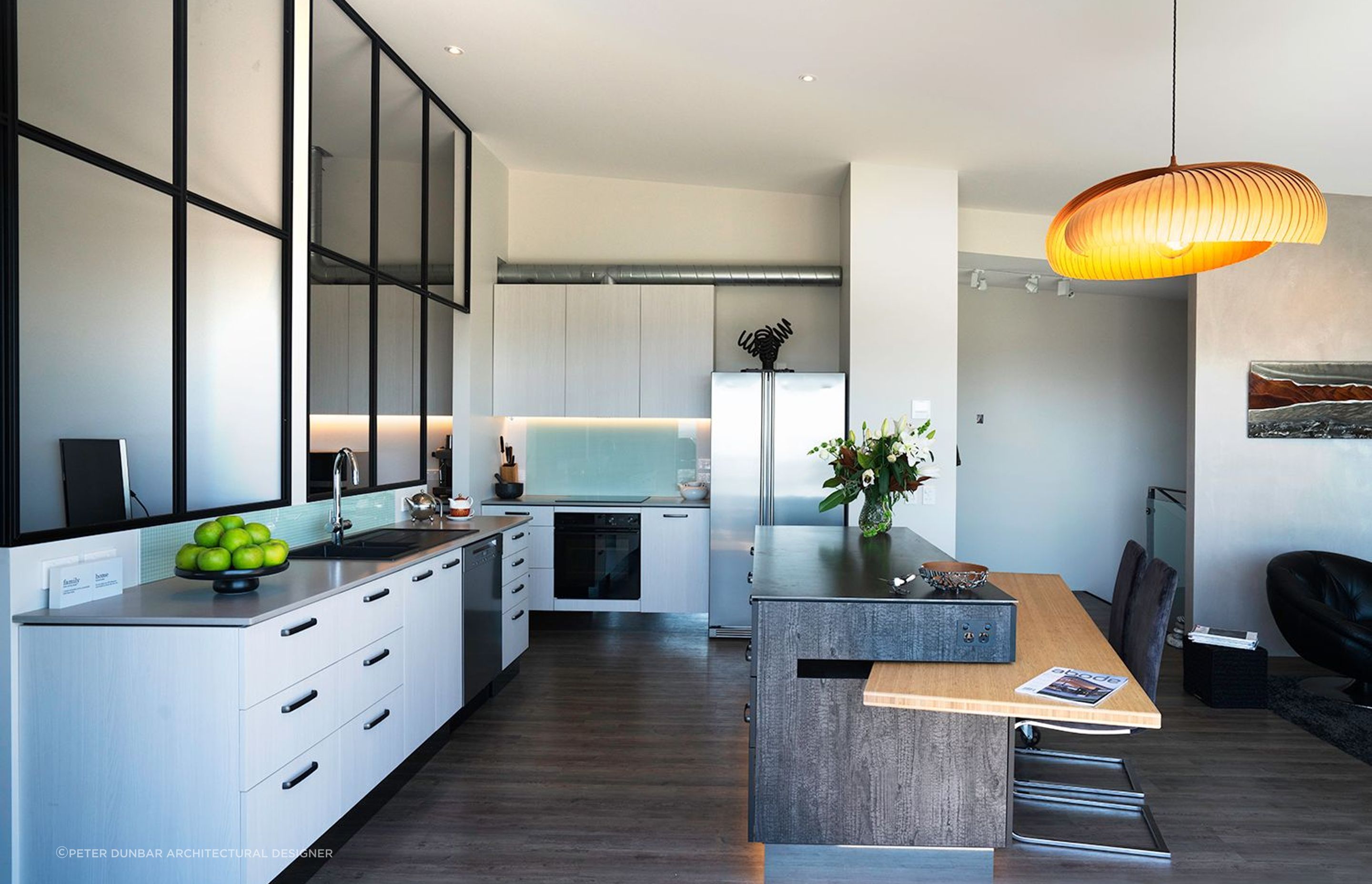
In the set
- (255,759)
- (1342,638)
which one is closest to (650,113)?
(255,759)

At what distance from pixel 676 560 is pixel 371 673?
10.8ft

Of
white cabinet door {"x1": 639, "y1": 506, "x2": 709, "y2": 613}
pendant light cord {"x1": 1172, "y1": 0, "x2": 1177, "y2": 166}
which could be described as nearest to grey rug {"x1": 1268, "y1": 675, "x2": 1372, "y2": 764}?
pendant light cord {"x1": 1172, "y1": 0, "x2": 1177, "y2": 166}

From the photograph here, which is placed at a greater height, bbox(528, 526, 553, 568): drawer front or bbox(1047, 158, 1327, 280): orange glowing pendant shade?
bbox(1047, 158, 1327, 280): orange glowing pendant shade

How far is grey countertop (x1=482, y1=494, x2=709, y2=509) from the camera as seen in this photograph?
619 centimetres

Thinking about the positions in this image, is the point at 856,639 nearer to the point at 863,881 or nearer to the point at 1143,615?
the point at 863,881

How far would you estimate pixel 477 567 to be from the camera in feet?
14.1

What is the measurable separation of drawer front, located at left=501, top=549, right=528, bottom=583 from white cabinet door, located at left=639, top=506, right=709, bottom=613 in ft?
3.87

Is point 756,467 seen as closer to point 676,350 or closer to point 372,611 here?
point 676,350

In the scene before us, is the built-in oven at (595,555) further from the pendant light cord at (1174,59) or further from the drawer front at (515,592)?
the pendant light cord at (1174,59)

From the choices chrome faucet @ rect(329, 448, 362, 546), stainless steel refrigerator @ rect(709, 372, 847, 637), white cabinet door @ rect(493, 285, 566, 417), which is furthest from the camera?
white cabinet door @ rect(493, 285, 566, 417)

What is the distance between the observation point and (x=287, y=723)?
2.53 meters

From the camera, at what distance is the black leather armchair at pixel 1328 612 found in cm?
459

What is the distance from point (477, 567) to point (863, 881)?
2.32 meters

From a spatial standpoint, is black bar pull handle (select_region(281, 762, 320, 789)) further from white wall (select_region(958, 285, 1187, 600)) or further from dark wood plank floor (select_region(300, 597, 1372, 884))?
white wall (select_region(958, 285, 1187, 600))
